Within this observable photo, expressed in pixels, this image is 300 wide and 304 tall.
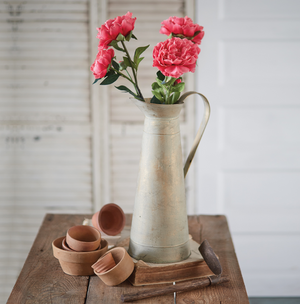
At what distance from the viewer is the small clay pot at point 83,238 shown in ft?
2.74

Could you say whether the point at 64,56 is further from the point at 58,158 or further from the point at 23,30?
the point at 58,158

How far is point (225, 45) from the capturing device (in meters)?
1.92

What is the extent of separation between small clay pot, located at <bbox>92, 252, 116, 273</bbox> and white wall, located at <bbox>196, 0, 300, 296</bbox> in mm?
1252

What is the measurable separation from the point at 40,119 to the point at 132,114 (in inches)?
20.3

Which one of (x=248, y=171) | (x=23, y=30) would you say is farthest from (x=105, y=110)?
(x=248, y=171)

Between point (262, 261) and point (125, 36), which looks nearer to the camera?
point (125, 36)

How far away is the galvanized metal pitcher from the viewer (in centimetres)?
83

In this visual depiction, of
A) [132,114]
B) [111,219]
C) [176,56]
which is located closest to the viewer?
[176,56]

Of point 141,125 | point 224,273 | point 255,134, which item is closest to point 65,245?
point 224,273

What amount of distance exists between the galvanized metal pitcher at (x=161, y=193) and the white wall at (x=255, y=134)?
45.2 inches

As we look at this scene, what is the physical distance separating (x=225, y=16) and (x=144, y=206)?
1408 mm

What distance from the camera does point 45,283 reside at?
829 millimetres

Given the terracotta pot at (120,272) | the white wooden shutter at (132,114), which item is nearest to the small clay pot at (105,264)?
the terracotta pot at (120,272)

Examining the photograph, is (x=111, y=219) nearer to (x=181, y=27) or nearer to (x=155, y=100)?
(x=155, y=100)
